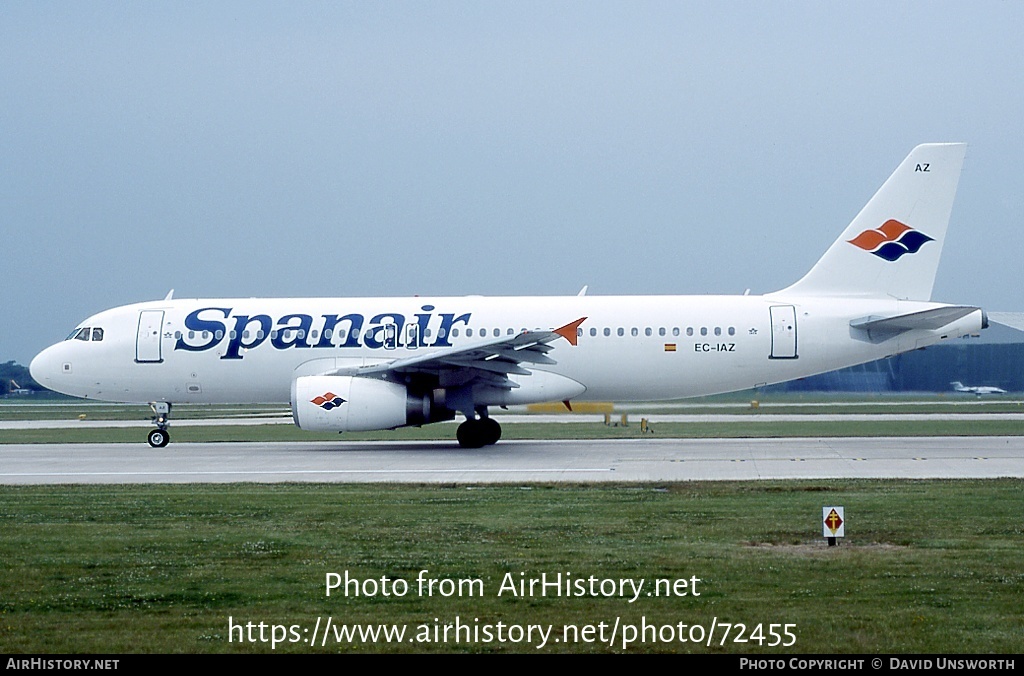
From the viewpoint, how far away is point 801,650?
720 cm

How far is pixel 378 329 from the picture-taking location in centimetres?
2716

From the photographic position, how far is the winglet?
82.4ft

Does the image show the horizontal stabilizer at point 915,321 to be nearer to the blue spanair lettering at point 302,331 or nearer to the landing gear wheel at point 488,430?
the landing gear wheel at point 488,430

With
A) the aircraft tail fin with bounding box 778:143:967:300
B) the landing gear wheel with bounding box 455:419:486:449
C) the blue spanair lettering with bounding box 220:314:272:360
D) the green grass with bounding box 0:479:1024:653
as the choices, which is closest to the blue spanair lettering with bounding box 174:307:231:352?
the blue spanair lettering with bounding box 220:314:272:360

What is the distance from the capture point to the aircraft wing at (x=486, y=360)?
944 inches

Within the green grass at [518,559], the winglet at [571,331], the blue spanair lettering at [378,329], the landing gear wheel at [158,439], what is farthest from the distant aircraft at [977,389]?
the green grass at [518,559]

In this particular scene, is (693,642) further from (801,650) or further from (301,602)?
(301,602)

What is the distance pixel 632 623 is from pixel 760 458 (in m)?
14.7

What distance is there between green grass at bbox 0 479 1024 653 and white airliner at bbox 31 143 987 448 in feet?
31.9

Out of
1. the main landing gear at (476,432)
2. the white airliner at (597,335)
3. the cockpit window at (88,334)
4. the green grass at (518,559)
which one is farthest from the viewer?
the cockpit window at (88,334)

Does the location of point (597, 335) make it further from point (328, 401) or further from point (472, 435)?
point (328, 401)

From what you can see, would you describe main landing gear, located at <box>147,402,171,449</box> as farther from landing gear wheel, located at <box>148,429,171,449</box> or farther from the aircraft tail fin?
the aircraft tail fin

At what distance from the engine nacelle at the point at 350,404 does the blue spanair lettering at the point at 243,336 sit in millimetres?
3148

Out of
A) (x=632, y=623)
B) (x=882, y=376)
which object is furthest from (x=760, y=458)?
(x=882, y=376)
